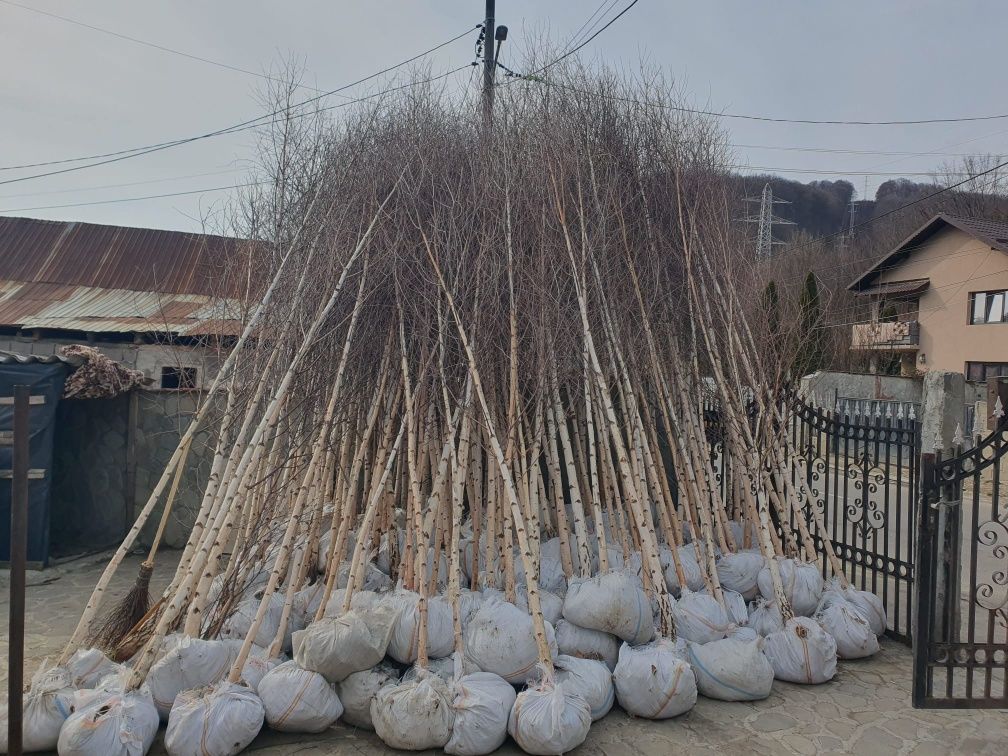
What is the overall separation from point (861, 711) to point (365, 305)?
4.12 meters

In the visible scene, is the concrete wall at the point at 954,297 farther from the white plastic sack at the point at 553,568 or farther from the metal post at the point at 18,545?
the metal post at the point at 18,545

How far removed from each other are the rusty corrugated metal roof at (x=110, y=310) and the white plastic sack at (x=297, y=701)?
16.0ft

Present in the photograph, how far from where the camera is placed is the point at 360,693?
367 cm

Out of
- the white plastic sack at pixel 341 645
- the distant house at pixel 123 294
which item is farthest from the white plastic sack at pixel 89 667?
the distant house at pixel 123 294

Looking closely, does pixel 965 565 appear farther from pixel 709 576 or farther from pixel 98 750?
pixel 98 750

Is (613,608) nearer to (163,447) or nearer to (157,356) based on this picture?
(163,447)

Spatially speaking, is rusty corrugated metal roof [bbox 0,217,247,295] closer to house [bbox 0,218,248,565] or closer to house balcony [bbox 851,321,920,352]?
house [bbox 0,218,248,565]

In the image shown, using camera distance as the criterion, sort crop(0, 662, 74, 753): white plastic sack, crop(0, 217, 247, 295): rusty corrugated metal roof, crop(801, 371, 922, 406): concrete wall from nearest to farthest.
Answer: crop(0, 662, 74, 753): white plastic sack → crop(0, 217, 247, 295): rusty corrugated metal roof → crop(801, 371, 922, 406): concrete wall

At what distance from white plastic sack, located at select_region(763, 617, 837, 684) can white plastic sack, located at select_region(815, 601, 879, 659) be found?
0.21 metres

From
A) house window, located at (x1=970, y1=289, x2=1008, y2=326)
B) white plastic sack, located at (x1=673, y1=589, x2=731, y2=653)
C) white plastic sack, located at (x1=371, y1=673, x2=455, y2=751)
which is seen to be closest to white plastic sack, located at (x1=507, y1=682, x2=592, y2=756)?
white plastic sack, located at (x1=371, y1=673, x2=455, y2=751)

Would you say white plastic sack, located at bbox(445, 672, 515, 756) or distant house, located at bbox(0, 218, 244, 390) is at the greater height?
distant house, located at bbox(0, 218, 244, 390)

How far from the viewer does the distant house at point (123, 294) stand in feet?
27.7

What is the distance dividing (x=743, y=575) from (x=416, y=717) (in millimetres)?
2666

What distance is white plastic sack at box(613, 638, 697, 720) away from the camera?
377 cm
